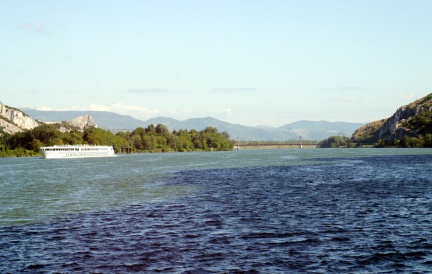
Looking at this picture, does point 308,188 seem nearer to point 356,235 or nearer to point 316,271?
point 356,235

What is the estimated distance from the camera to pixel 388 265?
1071 inches

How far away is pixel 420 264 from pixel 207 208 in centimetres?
2494

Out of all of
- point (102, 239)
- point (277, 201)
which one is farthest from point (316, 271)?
point (277, 201)

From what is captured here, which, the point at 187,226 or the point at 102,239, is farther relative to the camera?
the point at 187,226

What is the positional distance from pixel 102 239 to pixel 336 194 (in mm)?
33926

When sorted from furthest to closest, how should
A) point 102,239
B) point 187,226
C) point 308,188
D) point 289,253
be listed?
1. point 308,188
2. point 187,226
3. point 102,239
4. point 289,253

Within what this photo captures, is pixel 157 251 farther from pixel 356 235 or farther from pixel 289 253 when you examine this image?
pixel 356 235

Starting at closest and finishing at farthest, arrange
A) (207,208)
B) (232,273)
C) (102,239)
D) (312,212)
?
(232,273)
(102,239)
(312,212)
(207,208)

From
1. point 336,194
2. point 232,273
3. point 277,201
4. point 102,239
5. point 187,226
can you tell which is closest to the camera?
point 232,273

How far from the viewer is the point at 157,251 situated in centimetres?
3098

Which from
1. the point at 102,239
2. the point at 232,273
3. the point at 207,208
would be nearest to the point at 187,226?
the point at 102,239

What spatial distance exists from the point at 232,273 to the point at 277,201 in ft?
94.5

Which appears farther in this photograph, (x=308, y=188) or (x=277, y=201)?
(x=308, y=188)

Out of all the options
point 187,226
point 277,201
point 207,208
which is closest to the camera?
point 187,226
